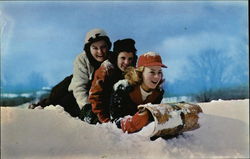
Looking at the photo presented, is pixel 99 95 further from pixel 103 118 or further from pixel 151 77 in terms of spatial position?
pixel 151 77

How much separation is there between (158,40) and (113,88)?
0.77ft

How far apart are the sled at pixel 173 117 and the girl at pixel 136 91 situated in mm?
40

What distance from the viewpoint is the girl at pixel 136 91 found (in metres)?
2.10

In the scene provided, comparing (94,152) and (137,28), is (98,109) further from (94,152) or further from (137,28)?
(137,28)

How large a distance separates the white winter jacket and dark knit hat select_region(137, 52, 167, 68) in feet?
0.54

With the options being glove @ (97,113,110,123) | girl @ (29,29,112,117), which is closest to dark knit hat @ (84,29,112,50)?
girl @ (29,29,112,117)

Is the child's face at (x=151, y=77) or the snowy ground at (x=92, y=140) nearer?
the snowy ground at (x=92, y=140)

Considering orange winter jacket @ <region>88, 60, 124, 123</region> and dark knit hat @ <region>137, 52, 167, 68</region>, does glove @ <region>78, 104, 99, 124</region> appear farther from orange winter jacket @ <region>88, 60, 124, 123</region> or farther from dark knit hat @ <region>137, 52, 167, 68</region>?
dark knit hat @ <region>137, 52, 167, 68</region>

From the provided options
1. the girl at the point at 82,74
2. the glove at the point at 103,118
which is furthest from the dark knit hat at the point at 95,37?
the glove at the point at 103,118

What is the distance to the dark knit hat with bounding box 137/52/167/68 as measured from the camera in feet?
6.92

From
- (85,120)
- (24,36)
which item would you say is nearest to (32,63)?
(24,36)

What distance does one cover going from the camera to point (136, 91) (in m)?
2.13

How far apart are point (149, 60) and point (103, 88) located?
18cm

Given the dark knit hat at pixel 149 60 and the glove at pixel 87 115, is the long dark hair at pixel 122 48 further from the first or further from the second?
the glove at pixel 87 115
